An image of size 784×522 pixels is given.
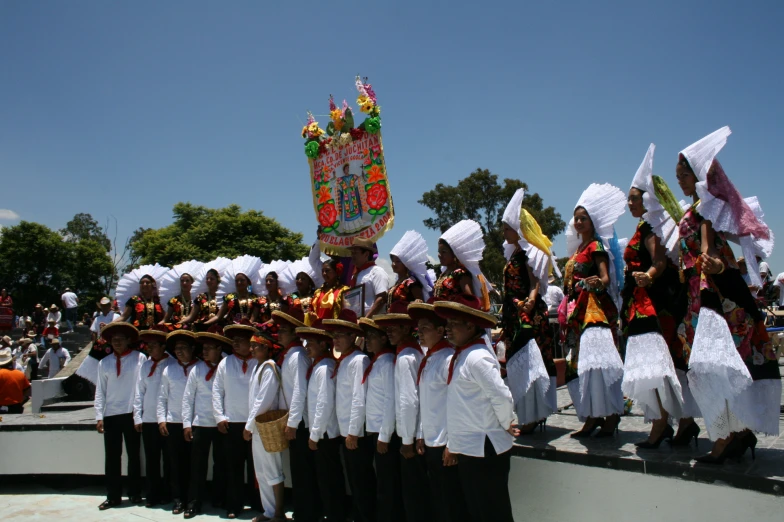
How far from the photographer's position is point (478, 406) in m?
4.27

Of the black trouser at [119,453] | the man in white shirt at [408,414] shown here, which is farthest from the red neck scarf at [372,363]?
the black trouser at [119,453]

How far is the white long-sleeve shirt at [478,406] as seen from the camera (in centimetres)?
415

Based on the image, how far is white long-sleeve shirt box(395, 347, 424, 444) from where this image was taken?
15.9 feet

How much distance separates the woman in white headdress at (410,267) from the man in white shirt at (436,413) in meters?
1.37

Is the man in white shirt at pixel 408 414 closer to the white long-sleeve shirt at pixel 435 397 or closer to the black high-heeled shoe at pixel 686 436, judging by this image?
the white long-sleeve shirt at pixel 435 397

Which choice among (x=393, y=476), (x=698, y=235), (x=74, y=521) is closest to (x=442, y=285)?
(x=393, y=476)

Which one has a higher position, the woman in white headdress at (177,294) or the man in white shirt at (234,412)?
the woman in white headdress at (177,294)

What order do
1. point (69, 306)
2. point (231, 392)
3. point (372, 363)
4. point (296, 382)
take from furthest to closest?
point (69, 306) < point (231, 392) < point (296, 382) < point (372, 363)

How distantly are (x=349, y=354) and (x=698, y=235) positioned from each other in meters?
3.07

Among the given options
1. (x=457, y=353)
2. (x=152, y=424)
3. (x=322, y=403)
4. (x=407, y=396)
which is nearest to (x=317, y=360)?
(x=322, y=403)

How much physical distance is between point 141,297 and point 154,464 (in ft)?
7.54

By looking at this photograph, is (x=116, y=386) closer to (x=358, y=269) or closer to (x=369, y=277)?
(x=358, y=269)

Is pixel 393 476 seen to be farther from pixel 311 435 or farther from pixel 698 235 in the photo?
pixel 698 235

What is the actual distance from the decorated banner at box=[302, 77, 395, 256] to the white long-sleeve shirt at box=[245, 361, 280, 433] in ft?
6.56
